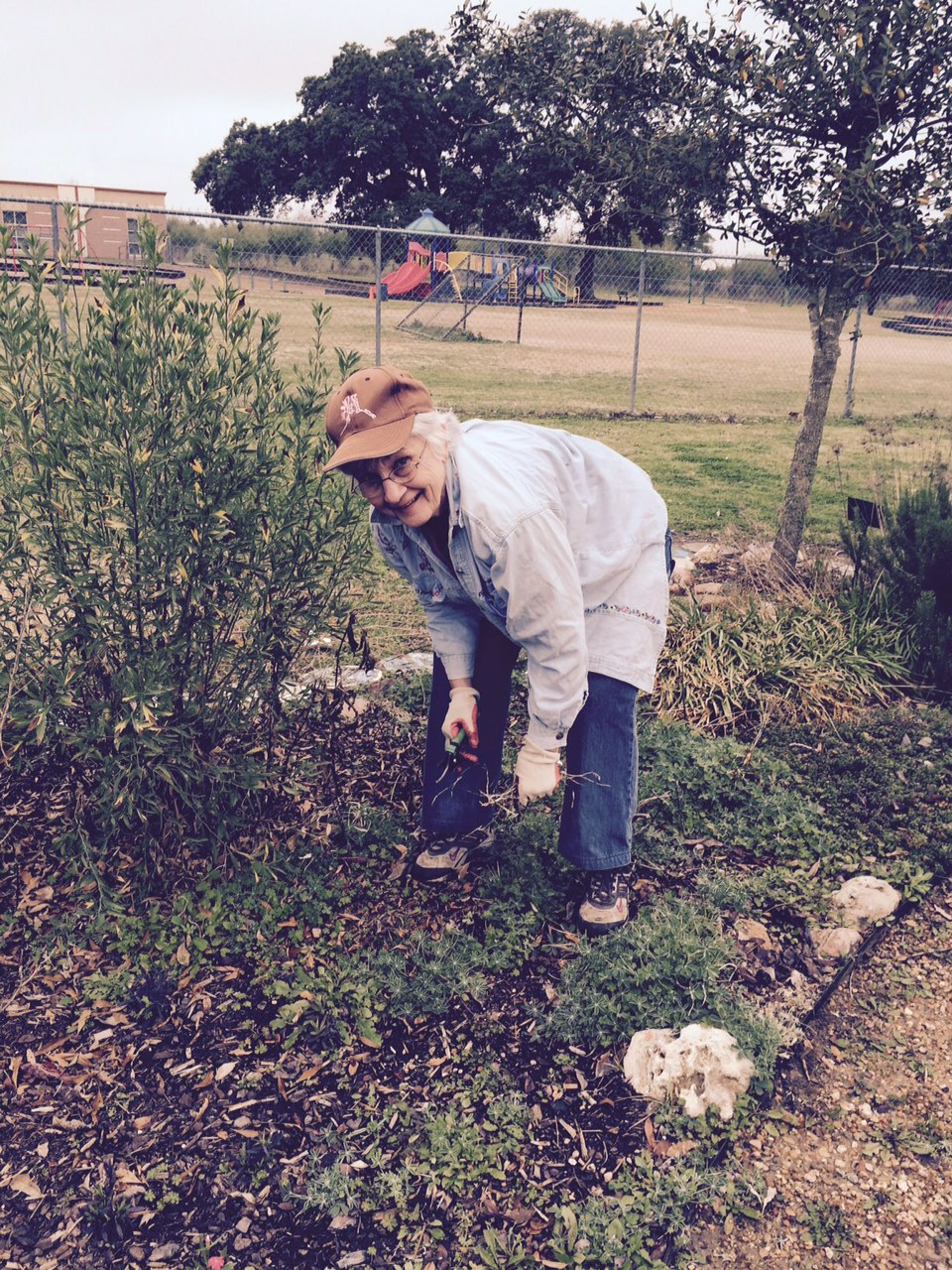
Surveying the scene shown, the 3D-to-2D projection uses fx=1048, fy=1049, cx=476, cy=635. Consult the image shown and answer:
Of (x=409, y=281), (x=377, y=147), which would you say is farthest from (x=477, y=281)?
(x=377, y=147)

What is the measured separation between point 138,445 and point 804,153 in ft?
12.5

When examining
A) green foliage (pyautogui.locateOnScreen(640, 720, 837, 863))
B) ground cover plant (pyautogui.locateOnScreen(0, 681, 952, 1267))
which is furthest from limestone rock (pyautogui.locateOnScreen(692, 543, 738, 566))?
ground cover plant (pyautogui.locateOnScreen(0, 681, 952, 1267))

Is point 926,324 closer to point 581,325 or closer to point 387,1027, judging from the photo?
point 581,325

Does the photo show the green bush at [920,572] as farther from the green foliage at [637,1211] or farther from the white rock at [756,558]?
the green foliage at [637,1211]

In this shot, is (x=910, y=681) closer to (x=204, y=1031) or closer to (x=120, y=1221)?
(x=204, y=1031)

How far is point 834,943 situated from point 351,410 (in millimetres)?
1967

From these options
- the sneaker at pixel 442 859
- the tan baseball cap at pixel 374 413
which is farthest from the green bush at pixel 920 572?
the tan baseball cap at pixel 374 413

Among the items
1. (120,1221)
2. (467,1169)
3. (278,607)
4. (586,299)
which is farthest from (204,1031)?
(586,299)

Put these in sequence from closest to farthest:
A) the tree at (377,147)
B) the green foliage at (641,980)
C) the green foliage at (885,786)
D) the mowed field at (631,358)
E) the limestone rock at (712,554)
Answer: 1. the green foliage at (641,980)
2. the green foliage at (885,786)
3. the limestone rock at (712,554)
4. the mowed field at (631,358)
5. the tree at (377,147)

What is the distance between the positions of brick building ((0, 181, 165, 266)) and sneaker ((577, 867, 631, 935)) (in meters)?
2.08

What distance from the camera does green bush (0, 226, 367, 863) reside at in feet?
8.16

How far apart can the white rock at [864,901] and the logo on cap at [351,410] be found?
1.99 m

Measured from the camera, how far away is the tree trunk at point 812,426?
5.28 meters

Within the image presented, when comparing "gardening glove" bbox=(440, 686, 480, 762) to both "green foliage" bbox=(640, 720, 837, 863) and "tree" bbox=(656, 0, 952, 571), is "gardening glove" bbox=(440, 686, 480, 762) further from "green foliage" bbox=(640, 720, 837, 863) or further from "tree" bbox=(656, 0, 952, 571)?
"tree" bbox=(656, 0, 952, 571)
